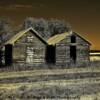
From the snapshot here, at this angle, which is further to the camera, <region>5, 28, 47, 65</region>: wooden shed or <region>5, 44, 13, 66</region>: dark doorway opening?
<region>5, 44, 13, 66</region>: dark doorway opening

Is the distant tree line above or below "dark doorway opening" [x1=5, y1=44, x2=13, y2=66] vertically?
above

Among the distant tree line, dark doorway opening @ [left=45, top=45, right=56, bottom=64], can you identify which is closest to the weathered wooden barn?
dark doorway opening @ [left=45, top=45, right=56, bottom=64]

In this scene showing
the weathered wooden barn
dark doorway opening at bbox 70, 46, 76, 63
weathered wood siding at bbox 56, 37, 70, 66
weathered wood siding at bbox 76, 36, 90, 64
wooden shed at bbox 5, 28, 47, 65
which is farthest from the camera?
dark doorway opening at bbox 70, 46, 76, 63

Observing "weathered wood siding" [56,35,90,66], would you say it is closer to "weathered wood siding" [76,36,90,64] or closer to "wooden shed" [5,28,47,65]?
"weathered wood siding" [76,36,90,64]

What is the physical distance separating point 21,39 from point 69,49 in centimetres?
817

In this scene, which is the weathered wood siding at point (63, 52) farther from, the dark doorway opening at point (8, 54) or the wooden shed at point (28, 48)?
the dark doorway opening at point (8, 54)

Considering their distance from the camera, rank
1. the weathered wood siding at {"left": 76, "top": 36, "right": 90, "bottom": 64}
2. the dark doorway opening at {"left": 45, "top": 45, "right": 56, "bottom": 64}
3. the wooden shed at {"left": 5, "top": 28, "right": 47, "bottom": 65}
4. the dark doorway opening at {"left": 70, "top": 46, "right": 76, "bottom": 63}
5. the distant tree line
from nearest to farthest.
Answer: the wooden shed at {"left": 5, "top": 28, "right": 47, "bottom": 65}
the dark doorway opening at {"left": 45, "top": 45, "right": 56, "bottom": 64}
the weathered wood siding at {"left": 76, "top": 36, "right": 90, "bottom": 64}
the dark doorway opening at {"left": 70, "top": 46, "right": 76, "bottom": 63}
the distant tree line

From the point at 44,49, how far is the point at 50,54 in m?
3.29

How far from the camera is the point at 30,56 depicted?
59.4 metres

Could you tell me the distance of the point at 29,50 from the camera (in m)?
59.1

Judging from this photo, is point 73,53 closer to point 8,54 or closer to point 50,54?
point 50,54

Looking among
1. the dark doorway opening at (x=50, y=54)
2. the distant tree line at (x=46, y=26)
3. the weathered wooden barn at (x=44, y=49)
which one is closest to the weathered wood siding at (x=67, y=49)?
the weathered wooden barn at (x=44, y=49)

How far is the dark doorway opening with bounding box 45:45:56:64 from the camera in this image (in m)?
62.1

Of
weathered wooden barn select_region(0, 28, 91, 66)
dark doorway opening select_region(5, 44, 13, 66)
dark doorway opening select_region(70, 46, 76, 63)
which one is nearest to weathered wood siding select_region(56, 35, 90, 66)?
weathered wooden barn select_region(0, 28, 91, 66)
